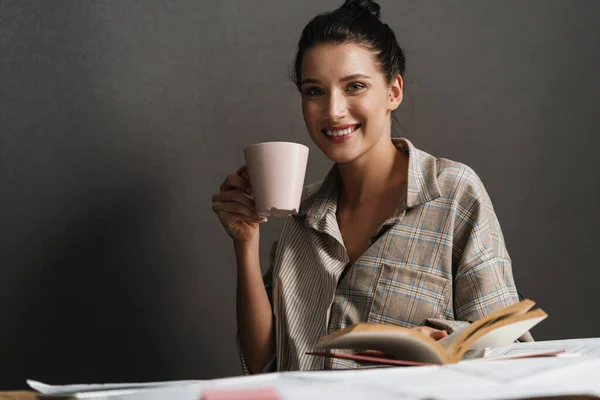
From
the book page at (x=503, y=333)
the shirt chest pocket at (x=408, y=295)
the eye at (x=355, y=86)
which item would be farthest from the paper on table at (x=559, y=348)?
the eye at (x=355, y=86)

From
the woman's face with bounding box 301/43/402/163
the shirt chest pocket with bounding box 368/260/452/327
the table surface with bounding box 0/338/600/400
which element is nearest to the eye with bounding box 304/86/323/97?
the woman's face with bounding box 301/43/402/163

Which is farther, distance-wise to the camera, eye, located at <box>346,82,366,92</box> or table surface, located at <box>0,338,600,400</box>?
eye, located at <box>346,82,366,92</box>

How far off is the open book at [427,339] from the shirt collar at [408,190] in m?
0.49

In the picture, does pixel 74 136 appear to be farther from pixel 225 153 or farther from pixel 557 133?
pixel 557 133

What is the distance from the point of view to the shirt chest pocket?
1202mm

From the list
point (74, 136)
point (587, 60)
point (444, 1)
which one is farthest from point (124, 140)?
point (587, 60)

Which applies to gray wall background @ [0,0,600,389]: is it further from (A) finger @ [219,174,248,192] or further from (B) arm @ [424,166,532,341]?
(B) arm @ [424,166,532,341]

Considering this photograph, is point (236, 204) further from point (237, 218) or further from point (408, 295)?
point (408, 295)

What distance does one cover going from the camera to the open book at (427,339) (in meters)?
0.70

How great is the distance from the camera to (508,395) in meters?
0.54

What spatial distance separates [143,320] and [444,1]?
1165 millimetres

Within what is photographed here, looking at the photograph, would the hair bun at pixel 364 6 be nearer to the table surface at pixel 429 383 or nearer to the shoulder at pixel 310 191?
the shoulder at pixel 310 191

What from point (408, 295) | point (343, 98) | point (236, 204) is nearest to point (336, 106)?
point (343, 98)

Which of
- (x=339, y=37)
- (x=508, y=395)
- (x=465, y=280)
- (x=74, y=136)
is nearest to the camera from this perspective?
(x=508, y=395)
